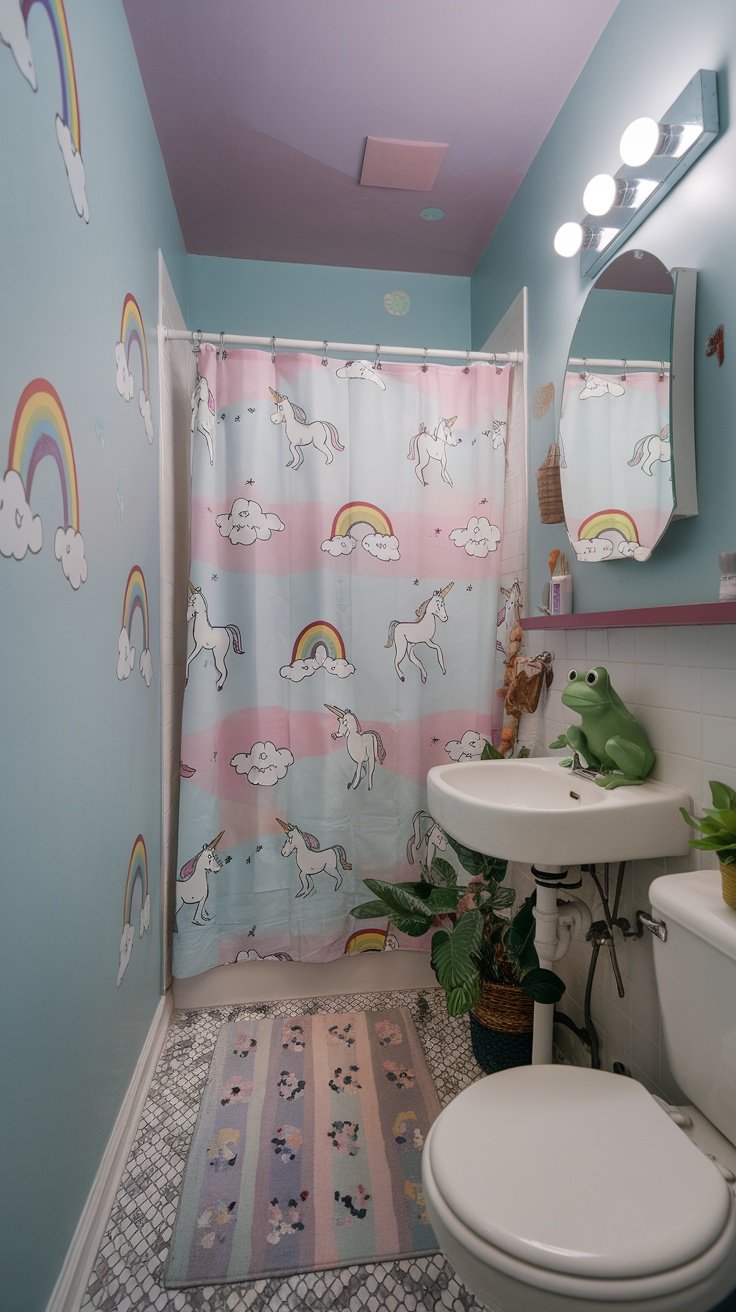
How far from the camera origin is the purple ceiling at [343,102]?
146cm

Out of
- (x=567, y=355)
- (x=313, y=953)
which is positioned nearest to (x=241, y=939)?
(x=313, y=953)

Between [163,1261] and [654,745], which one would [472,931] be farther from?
[163,1261]

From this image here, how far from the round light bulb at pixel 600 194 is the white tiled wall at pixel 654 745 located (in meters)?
0.92

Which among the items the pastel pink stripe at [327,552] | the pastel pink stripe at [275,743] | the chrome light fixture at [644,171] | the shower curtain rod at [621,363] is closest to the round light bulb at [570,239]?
the chrome light fixture at [644,171]

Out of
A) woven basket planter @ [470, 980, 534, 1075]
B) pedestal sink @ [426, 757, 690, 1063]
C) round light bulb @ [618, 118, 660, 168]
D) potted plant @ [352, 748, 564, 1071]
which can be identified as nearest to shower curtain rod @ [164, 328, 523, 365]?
round light bulb @ [618, 118, 660, 168]

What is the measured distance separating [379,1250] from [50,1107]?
2.38 ft

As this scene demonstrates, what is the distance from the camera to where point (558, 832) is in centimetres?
116

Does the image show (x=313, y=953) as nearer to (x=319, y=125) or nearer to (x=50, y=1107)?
(x=50, y=1107)

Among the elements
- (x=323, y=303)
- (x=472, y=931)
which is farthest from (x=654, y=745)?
(x=323, y=303)

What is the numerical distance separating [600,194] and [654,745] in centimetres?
120

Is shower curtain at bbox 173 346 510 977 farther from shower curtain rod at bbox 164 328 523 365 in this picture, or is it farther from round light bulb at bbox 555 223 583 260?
round light bulb at bbox 555 223 583 260

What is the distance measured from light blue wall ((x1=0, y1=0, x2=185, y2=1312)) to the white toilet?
2.02 feet

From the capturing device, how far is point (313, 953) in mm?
1993

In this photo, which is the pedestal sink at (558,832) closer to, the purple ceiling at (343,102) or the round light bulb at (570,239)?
the round light bulb at (570,239)
